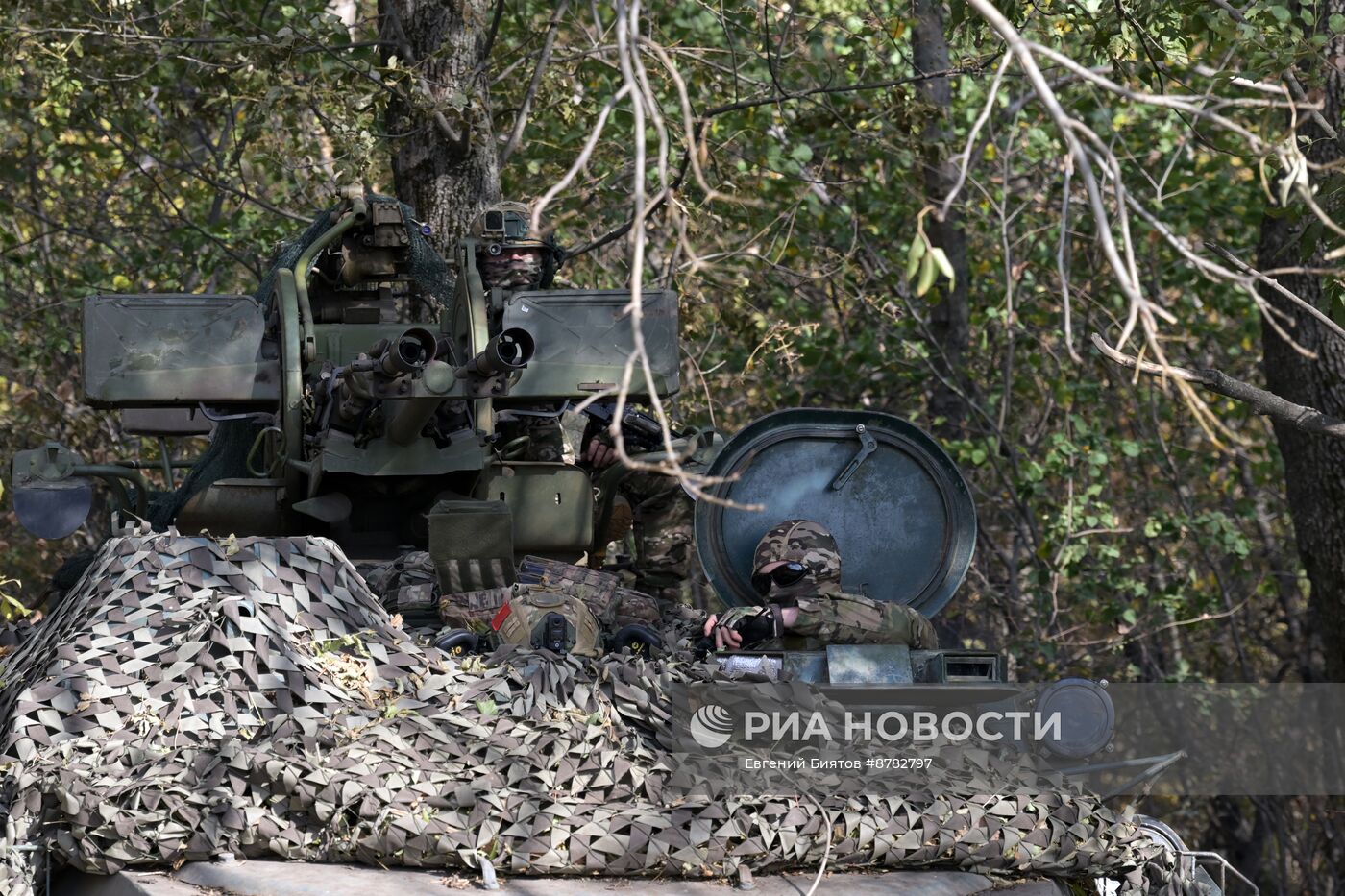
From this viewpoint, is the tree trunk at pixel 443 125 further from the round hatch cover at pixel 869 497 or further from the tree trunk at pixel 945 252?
the round hatch cover at pixel 869 497

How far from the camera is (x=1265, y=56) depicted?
8141 mm

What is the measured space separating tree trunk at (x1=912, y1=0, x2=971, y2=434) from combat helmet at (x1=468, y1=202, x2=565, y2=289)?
551cm

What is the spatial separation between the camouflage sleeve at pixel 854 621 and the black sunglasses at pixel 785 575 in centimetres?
12

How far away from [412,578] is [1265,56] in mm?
4028

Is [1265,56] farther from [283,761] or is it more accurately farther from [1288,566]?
[1288,566]

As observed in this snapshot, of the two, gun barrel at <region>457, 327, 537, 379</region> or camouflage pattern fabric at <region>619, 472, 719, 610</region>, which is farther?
camouflage pattern fabric at <region>619, 472, 719, 610</region>

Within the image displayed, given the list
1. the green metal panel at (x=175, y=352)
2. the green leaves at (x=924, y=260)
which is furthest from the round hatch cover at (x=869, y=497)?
the green leaves at (x=924, y=260)

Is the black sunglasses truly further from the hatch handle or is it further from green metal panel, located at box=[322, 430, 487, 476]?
green metal panel, located at box=[322, 430, 487, 476]

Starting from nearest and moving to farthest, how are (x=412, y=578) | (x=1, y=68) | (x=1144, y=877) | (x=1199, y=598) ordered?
(x=1144, y=877) < (x=412, y=578) < (x=1, y=68) < (x=1199, y=598)

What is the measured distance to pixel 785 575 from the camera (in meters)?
6.85

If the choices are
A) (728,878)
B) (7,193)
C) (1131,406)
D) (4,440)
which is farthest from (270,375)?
(1131,406)

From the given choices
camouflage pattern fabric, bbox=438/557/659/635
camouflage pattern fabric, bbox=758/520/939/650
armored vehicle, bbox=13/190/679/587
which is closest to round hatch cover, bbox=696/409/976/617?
camouflage pattern fabric, bbox=758/520/939/650

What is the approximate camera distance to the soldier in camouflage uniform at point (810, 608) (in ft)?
21.7

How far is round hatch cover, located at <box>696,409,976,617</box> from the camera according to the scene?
7500 mm
